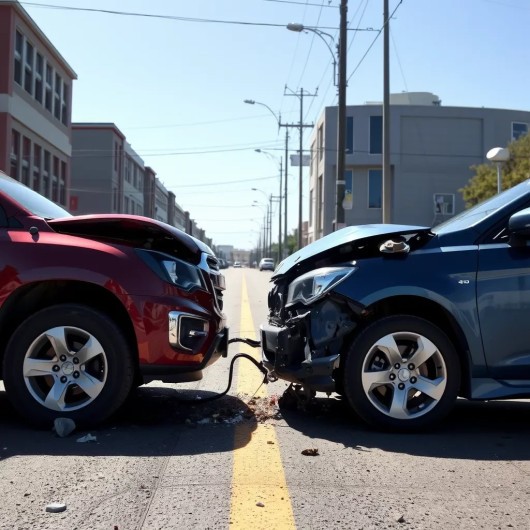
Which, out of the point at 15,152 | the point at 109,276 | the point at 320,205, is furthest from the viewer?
the point at 320,205

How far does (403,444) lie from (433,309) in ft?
3.31

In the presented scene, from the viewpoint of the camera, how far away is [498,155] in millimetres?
15648

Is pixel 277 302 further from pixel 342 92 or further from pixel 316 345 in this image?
pixel 342 92

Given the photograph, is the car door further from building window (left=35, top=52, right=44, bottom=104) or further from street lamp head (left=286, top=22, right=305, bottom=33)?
building window (left=35, top=52, right=44, bottom=104)

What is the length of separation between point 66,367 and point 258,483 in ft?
5.65

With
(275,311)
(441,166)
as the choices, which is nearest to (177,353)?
(275,311)

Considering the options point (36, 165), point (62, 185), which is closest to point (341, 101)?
point (36, 165)

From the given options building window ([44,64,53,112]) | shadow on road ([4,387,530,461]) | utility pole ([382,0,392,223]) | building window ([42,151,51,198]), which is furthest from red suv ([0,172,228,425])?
building window ([44,64,53,112])

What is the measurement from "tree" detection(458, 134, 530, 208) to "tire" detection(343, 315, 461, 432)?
25041 millimetres

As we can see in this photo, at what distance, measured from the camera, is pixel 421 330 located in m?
4.43

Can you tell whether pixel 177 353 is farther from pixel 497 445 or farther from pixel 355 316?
pixel 497 445

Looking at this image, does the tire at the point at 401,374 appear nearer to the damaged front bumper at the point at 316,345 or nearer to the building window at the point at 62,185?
the damaged front bumper at the point at 316,345

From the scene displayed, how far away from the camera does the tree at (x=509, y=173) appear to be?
94.9 ft

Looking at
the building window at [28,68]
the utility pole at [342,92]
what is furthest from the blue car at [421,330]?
the building window at [28,68]
